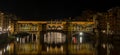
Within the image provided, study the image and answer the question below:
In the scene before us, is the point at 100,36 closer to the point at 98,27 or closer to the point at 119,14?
the point at 98,27

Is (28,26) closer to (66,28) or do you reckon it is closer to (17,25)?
(17,25)

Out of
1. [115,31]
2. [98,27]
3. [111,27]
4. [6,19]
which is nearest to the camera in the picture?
[115,31]

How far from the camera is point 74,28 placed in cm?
8969

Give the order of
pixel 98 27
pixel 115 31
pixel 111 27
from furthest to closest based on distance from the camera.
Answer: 1. pixel 98 27
2. pixel 111 27
3. pixel 115 31

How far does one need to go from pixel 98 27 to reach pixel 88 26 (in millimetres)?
3667

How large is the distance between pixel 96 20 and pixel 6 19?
105 feet

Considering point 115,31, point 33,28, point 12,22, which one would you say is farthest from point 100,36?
point 12,22

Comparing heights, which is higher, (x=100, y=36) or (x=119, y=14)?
(x=119, y=14)

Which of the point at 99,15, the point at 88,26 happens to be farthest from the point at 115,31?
the point at 99,15

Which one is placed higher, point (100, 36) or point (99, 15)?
point (99, 15)

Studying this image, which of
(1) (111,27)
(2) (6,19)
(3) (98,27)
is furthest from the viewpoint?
(2) (6,19)

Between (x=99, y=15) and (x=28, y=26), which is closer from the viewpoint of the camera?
(x=28, y=26)

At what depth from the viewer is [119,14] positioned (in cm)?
8006

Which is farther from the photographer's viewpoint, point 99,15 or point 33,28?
point 99,15
